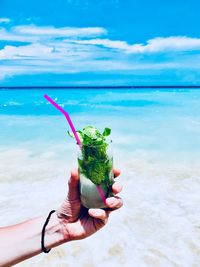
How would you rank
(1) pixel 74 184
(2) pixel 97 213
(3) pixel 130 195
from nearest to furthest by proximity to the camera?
(2) pixel 97 213, (1) pixel 74 184, (3) pixel 130 195

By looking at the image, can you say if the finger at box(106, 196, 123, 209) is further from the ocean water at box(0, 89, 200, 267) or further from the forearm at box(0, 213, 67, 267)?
the ocean water at box(0, 89, 200, 267)

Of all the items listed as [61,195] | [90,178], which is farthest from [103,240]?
[90,178]

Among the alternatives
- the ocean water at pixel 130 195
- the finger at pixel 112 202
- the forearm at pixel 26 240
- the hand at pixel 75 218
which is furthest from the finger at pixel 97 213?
the ocean water at pixel 130 195

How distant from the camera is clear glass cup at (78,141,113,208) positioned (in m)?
1.78

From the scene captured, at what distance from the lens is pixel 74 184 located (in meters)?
1.91

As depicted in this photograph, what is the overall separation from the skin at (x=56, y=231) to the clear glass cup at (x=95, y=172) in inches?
4.1

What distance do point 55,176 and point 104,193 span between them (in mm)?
4978

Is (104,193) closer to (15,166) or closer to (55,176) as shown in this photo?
(55,176)

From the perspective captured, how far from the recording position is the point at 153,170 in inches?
271

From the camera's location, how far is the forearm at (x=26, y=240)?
1.95 meters

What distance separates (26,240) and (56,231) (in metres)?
0.17

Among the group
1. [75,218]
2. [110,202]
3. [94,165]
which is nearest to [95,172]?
[94,165]

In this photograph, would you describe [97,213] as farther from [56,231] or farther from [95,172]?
[56,231]

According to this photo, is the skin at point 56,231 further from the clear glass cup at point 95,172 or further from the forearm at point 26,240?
the clear glass cup at point 95,172
